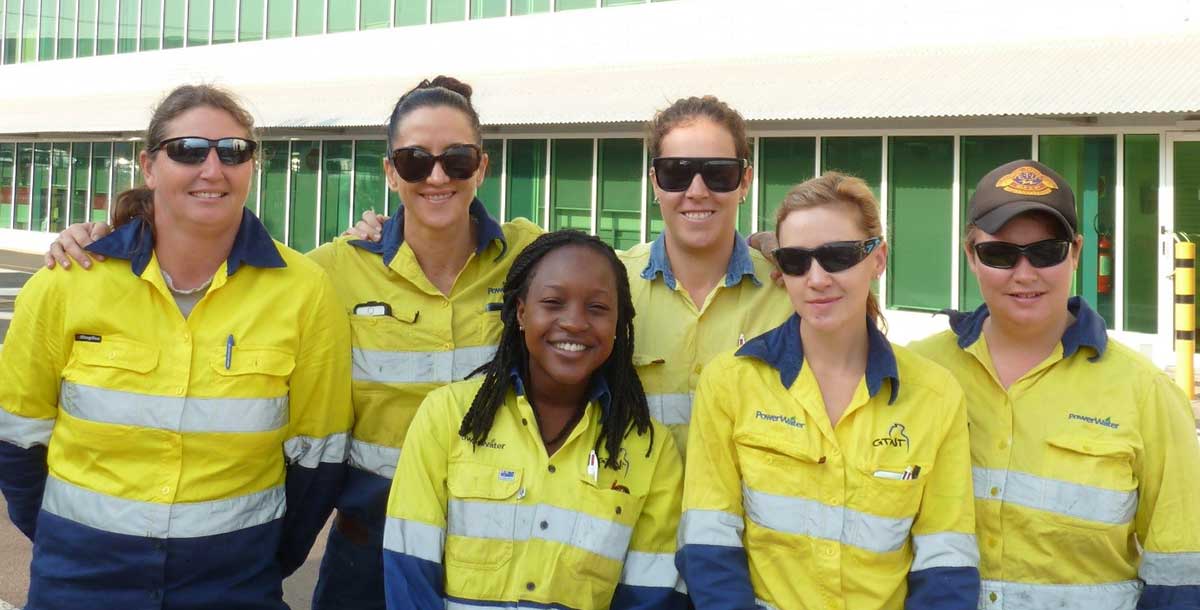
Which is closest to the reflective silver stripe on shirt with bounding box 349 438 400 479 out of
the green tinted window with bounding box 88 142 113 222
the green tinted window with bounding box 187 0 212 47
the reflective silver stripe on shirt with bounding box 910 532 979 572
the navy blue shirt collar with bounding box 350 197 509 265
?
the navy blue shirt collar with bounding box 350 197 509 265

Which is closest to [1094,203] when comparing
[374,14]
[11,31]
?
[374,14]

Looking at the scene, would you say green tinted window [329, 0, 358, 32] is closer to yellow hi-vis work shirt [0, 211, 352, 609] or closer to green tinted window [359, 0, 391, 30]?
green tinted window [359, 0, 391, 30]

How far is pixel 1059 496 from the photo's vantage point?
293cm

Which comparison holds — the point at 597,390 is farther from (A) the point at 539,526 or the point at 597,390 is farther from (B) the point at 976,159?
(B) the point at 976,159

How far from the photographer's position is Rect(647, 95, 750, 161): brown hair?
3480 mm

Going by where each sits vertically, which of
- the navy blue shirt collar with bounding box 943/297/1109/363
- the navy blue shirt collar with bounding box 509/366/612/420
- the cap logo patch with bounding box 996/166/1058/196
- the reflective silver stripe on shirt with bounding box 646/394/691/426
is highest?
the cap logo patch with bounding box 996/166/1058/196

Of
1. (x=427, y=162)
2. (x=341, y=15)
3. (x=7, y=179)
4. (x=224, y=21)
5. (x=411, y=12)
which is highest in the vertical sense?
(x=224, y=21)

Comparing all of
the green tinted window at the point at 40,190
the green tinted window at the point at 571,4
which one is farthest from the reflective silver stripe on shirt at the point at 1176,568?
the green tinted window at the point at 40,190

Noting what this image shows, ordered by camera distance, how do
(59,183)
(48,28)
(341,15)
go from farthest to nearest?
(48,28), (59,183), (341,15)

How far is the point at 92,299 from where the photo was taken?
3096 millimetres

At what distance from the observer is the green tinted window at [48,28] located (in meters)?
31.3

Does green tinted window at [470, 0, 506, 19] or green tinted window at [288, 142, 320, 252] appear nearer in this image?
green tinted window at [470, 0, 506, 19]

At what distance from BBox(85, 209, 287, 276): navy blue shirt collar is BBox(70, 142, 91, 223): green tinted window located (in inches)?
1094

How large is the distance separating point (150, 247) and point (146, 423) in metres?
0.50
